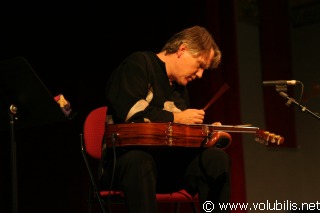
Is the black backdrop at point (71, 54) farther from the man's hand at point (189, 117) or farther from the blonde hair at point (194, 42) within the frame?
the man's hand at point (189, 117)

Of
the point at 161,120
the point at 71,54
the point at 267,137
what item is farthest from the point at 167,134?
the point at 71,54

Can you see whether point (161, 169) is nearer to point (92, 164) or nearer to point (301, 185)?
point (92, 164)

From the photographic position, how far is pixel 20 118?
2104 mm

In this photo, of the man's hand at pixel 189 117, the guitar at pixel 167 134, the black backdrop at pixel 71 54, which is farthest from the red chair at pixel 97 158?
the black backdrop at pixel 71 54

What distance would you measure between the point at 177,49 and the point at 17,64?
773mm

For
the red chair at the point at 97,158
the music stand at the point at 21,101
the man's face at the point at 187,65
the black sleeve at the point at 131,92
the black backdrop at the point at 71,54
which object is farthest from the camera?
the black backdrop at the point at 71,54

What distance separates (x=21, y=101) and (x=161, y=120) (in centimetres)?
54

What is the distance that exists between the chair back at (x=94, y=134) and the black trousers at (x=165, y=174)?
0.88 ft

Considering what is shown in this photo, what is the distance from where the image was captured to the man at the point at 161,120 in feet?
6.53

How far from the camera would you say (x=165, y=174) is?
2270 mm

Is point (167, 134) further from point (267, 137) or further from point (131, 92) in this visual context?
point (267, 137)

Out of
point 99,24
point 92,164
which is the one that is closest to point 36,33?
point 99,24

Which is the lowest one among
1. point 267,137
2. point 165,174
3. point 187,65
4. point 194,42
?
point 165,174

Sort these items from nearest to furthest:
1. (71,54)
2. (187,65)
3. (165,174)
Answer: (165,174)
(187,65)
(71,54)
